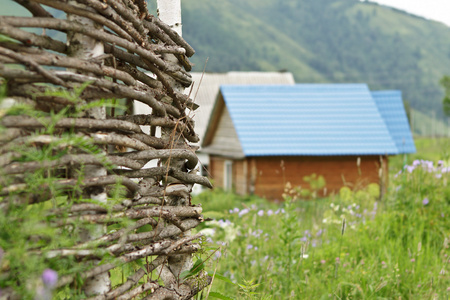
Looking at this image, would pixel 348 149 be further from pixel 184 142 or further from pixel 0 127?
pixel 0 127

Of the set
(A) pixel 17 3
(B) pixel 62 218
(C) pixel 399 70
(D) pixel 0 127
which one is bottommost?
(B) pixel 62 218

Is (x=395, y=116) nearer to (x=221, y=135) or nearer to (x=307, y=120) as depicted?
(x=307, y=120)

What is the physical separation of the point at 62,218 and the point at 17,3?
71 centimetres

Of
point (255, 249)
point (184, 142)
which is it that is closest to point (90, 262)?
point (184, 142)

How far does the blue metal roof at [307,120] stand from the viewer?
16469 millimetres

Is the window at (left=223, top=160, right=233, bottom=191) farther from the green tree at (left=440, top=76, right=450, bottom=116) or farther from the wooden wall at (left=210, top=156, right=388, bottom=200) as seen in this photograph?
the green tree at (left=440, top=76, right=450, bottom=116)

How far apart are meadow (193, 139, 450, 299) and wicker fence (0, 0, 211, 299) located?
95cm

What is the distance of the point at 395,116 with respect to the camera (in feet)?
62.3

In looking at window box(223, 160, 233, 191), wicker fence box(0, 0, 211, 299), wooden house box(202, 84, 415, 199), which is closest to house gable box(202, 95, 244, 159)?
wooden house box(202, 84, 415, 199)

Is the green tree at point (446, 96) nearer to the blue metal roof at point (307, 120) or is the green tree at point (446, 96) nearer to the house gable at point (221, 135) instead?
the blue metal roof at point (307, 120)

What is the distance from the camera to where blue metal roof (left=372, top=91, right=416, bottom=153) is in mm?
18141

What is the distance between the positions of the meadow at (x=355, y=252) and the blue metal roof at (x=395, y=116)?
12.5 meters

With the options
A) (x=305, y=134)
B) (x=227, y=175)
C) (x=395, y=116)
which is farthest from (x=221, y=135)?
(x=395, y=116)

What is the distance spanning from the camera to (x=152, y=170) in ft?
5.83
